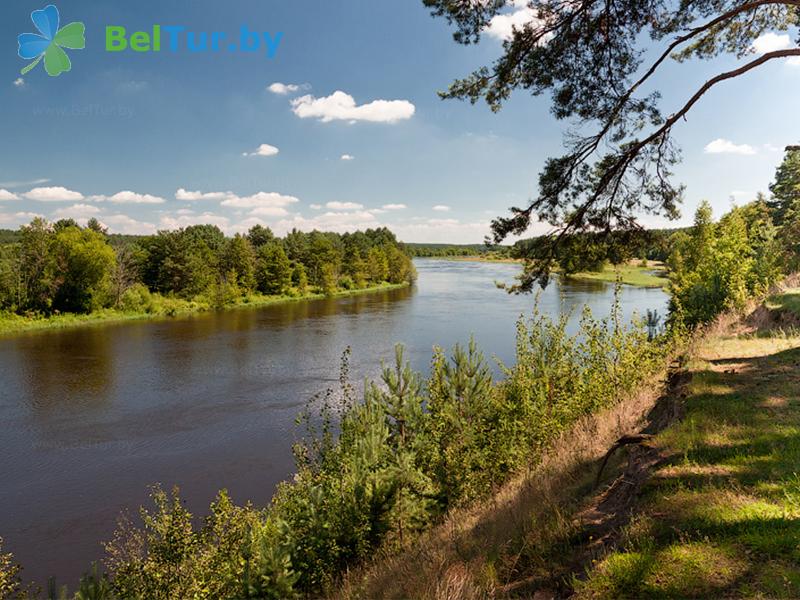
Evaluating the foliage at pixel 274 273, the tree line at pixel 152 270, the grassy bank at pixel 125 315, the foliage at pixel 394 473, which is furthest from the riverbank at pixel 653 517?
the foliage at pixel 274 273

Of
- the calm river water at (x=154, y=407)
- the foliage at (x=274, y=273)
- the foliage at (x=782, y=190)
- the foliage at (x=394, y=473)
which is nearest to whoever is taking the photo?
the foliage at (x=394, y=473)

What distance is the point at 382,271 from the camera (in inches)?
3366

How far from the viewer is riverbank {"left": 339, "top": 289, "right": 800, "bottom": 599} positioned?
3146mm

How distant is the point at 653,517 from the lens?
3.87 meters

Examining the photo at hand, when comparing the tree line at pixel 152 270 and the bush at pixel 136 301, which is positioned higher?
the tree line at pixel 152 270

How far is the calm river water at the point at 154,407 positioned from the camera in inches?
525

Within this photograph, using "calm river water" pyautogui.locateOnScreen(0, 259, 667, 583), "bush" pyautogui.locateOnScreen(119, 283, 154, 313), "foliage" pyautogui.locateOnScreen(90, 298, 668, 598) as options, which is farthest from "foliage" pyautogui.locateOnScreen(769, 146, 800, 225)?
"bush" pyautogui.locateOnScreen(119, 283, 154, 313)

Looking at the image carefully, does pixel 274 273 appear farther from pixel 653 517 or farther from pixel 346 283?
pixel 653 517

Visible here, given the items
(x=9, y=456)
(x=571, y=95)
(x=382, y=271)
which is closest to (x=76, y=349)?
(x=9, y=456)

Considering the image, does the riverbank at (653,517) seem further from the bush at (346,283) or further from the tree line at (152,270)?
the bush at (346,283)

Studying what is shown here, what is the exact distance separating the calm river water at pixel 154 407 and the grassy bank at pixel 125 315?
11.9 ft

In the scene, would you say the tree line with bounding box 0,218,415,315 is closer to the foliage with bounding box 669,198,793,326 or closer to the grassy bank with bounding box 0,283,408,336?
the grassy bank with bounding box 0,283,408,336

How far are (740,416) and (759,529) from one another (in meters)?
2.72

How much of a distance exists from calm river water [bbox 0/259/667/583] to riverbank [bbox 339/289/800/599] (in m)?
2.84
